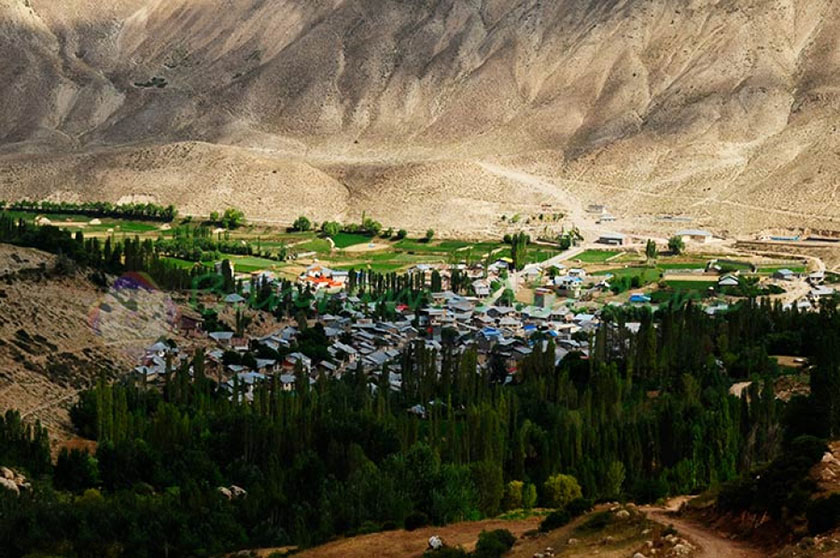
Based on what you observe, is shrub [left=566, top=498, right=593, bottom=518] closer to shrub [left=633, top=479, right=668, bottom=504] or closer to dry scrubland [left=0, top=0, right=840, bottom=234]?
shrub [left=633, top=479, right=668, bottom=504]

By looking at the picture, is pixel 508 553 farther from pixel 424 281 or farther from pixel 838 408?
pixel 424 281

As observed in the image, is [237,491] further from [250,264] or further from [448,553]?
[250,264]

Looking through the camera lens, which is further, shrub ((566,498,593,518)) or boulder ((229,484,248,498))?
boulder ((229,484,248,498))

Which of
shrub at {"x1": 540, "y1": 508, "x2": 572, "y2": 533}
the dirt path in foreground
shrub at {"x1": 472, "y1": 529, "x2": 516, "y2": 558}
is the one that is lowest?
shrub at {"x1": 472, "y1": 529, "x2": 516, "y2": 558}

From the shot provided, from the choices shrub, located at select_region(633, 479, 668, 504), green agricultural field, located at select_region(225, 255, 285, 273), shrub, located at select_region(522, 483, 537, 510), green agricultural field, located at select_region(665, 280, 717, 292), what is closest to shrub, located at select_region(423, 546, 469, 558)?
shrub, located at select_region(633, 479, 668, 504)

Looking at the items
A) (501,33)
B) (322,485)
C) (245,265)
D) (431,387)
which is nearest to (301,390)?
(431,387)
